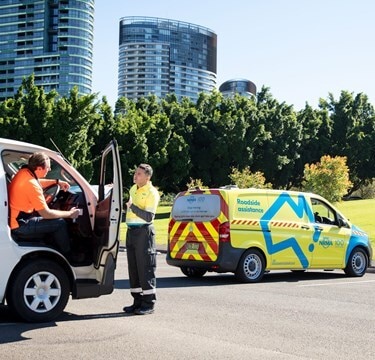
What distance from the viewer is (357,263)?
47.9 feet

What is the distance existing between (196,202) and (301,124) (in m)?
56.8

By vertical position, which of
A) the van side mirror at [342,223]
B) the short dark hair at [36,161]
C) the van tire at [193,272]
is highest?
the short dark hair at [36,161]

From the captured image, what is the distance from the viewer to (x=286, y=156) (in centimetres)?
6500

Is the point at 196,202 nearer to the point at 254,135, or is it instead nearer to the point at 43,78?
the point at 254,135

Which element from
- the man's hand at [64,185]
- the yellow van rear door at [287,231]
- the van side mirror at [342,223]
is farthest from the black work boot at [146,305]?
the van side mirror at [342,223]

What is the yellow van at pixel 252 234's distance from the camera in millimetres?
12383

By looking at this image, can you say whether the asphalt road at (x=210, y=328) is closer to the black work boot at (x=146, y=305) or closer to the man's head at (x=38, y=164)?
the black work boot at (x=146, y=305)

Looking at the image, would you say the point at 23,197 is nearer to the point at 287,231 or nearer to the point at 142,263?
the point at 142,263

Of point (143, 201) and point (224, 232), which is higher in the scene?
point (143, 201)

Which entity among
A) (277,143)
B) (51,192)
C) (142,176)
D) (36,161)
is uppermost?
(277,143)

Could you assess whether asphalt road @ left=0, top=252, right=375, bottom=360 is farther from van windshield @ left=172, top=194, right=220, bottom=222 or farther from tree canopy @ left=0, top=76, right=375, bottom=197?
tree canopy @ left=0, top=76, right=375, bottom=197

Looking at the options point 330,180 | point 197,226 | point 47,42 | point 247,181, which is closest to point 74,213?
point 197,226

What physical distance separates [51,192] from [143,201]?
125 cm

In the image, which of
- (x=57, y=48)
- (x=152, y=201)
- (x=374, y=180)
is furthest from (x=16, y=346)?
(x=57, y=48)
